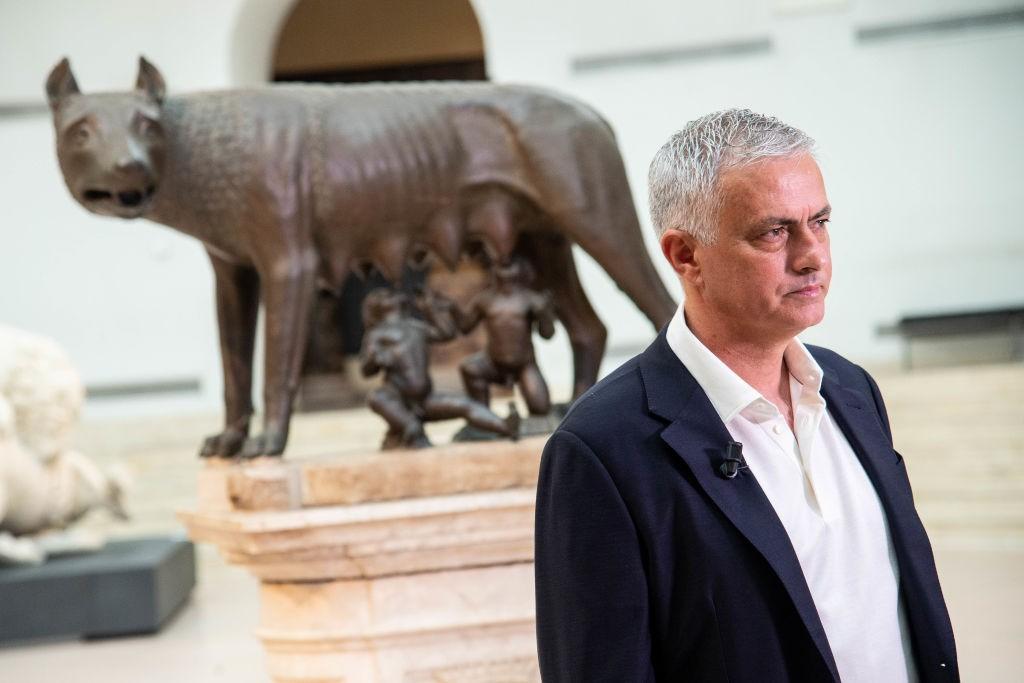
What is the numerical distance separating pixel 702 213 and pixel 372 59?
1355cm

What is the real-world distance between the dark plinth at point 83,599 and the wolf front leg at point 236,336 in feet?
7.90

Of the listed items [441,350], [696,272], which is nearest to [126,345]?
[441,350]

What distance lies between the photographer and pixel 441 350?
12562 millimetres

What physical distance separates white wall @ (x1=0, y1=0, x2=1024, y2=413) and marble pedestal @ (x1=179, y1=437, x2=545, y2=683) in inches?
266

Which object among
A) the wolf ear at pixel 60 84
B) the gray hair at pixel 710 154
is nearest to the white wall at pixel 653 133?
the wolf ear at pixel 60 84

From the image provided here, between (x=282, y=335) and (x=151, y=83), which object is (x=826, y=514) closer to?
(x=282, y=335)

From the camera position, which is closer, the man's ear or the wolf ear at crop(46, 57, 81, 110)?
the man's ear

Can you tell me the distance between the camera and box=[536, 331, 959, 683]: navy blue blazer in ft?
6.09

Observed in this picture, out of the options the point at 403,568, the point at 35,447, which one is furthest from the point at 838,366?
the point at 35,447

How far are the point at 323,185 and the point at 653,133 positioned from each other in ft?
22.8

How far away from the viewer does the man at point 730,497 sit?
1866 millimetres

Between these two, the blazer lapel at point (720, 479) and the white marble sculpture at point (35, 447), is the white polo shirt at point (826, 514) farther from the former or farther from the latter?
the white marble sculpture at point (35, 447)

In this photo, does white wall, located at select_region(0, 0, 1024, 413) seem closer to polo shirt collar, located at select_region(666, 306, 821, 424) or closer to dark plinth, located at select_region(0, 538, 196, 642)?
dark plinth, located at select_region(0, 538, 196, 642)

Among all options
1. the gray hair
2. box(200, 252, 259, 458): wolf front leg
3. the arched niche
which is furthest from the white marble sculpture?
the arched niche
